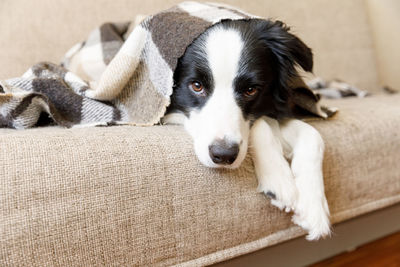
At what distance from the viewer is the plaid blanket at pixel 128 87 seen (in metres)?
1.05

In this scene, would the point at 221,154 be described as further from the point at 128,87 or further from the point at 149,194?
the point at 128,87

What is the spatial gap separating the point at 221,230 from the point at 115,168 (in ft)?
0.98

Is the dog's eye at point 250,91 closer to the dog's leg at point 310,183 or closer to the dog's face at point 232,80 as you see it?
the dog's face at point 232,80

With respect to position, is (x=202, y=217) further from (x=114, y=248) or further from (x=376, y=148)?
(x=376, y=148)

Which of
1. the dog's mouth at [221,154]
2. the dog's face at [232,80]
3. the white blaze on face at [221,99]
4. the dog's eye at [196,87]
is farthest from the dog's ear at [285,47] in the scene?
the dog's mouth at [221,154]

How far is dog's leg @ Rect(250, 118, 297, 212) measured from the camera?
0.90 metres

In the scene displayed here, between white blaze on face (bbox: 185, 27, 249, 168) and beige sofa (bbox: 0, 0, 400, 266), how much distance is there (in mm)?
64

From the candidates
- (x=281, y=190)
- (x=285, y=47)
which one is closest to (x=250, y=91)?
(x=285, y=47)

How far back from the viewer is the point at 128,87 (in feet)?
3.92

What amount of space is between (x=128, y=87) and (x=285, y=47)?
0.52 m

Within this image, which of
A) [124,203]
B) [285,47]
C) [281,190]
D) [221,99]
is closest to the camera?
[124,203]

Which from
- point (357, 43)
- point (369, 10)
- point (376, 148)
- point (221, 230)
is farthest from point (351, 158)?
point (369, 10)

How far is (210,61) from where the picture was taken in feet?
3.35

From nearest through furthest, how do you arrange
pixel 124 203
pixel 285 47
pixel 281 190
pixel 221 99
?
pixel 124 203 → pixel 281 190 → pixel 221 99 → pixel 285 47
